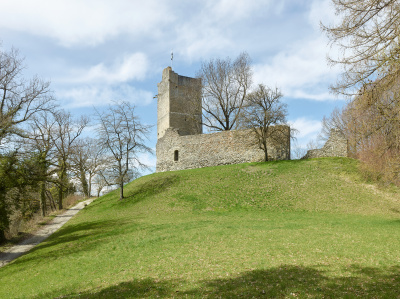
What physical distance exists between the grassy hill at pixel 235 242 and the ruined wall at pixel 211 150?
2749 mm

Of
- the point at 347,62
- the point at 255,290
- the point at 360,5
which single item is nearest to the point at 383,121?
the point at 347,62

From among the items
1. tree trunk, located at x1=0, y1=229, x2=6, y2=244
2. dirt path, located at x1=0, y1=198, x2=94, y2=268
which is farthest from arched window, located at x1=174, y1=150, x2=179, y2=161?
tree trunk, located at x1=0, y1=229, x2=6, y2=244

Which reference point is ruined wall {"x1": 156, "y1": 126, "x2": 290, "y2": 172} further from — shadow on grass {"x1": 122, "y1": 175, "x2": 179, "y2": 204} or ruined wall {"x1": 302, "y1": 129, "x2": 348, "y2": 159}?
shadow on grass {"x1": 122, "y1": 175, "x2": 179, "y2": 204}

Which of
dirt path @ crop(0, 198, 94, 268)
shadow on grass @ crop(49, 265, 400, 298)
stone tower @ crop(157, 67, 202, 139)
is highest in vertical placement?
stone tower @ crop(157, 67, 202, 139)

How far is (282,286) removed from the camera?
5949 mm

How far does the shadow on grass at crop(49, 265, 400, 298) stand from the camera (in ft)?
18.2

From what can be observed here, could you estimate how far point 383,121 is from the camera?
704 centimetres

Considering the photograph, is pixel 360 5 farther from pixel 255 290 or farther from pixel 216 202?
pixel 216 202

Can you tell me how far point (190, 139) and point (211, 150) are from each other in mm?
2837

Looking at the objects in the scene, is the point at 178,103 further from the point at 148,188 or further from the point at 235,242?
the point at 235,242

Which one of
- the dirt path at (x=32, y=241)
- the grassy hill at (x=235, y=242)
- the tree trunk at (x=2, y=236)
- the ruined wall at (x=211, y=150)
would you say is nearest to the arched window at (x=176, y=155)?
the ruined wall at (x=211, y=150)

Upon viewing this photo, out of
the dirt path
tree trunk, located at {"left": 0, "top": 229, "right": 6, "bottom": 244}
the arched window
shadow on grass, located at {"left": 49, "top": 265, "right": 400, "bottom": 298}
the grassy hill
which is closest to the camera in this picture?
shadow on grass, located at {"left": 49, "top": 265, "right": 400, "bottom": 298}

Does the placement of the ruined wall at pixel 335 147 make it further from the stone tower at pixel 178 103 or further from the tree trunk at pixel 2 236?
the tree trunk at pixel 2 236

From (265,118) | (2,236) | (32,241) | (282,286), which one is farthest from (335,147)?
(2,236)
